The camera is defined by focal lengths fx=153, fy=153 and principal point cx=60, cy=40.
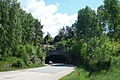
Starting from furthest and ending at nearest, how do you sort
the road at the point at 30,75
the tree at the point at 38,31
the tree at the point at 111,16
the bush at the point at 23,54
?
the tree at the point at 38,31
the tree at the point at 111,16
the bush at the point at 23,54
the road at the point at 30,75

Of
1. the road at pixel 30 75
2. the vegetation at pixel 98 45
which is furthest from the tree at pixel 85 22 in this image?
the road at pixel 30 75

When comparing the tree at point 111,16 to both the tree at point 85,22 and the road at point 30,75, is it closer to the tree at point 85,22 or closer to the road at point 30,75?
the tree at point 85,22

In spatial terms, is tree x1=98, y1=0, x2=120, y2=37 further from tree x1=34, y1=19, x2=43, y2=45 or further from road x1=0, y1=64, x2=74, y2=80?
tree x1=34, y1=19, x2=43, y2=45

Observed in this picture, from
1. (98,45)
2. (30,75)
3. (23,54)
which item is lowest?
(30,75)

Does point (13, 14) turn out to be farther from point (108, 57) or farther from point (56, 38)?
point (56, 38)

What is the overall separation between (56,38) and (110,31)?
36.4 m

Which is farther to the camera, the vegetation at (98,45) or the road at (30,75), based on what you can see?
the vegetation at (98,45)

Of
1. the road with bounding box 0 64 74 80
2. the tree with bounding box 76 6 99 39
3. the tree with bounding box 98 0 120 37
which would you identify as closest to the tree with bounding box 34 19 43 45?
the tree with bounding box 76 6 99 39

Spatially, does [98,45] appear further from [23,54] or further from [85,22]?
[85,22]

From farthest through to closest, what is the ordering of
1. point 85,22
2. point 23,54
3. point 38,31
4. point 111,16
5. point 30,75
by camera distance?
point 38,31, point 85,22, point 111,16, point 23,54, point 30,75

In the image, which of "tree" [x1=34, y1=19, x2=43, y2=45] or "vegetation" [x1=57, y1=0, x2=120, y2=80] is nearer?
"vegetation" [x1=57, y1=0, x2=120, y2=80]

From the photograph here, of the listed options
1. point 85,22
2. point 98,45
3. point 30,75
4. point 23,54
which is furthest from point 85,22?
point 30,75

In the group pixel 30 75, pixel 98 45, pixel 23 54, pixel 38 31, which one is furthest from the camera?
pixel 38 31

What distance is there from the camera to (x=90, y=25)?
48.1 meters
